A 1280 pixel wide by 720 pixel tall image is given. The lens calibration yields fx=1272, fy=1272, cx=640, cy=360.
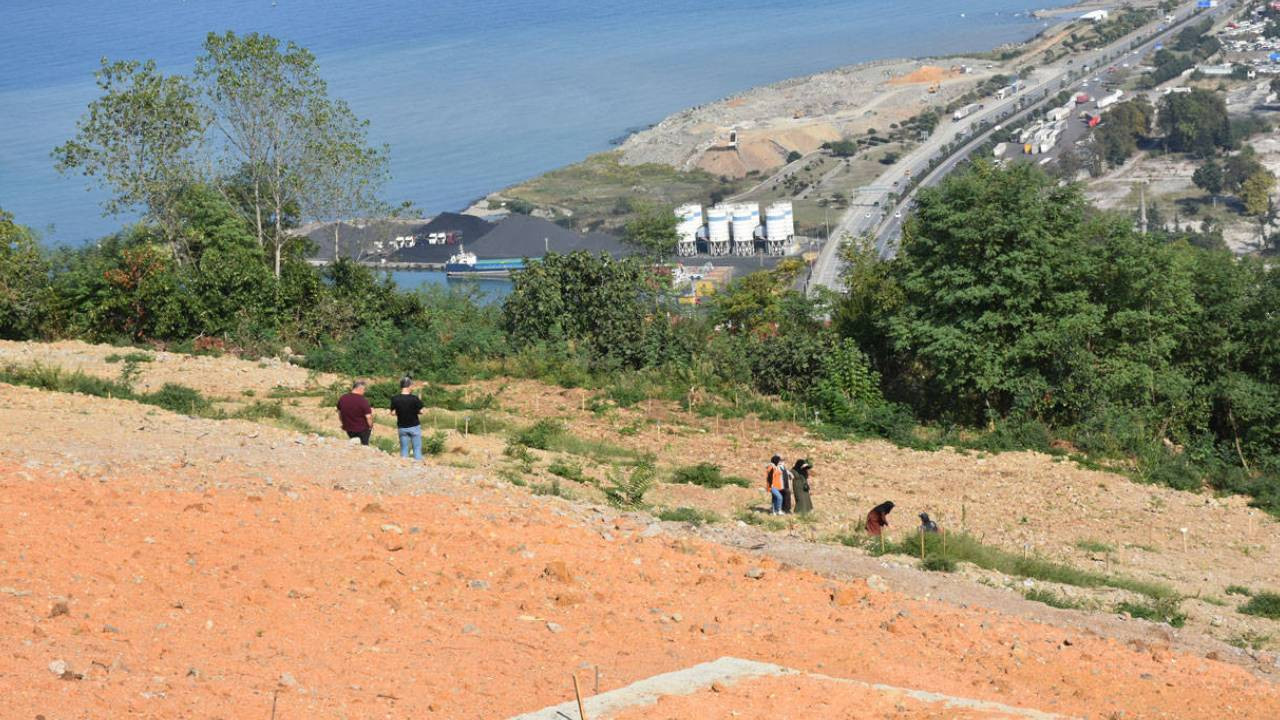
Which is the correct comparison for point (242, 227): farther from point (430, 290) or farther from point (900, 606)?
point (900, 606)

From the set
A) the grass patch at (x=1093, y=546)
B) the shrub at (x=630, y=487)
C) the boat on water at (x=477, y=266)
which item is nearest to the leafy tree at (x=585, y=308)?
the shrub at (x=630, y=487)

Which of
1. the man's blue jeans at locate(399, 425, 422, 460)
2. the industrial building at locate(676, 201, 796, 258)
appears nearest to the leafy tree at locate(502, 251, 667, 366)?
the man's blue jeans at locate(399, 425, 422, 460)

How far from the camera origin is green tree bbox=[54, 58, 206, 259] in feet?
71.1

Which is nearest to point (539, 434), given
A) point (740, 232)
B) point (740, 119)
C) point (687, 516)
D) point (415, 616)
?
point (687, 516)

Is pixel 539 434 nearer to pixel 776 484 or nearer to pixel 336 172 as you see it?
pixel 776 484

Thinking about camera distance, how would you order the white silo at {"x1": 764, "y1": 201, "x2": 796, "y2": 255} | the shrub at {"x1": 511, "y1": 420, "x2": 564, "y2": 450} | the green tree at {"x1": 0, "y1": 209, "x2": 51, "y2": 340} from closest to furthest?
1. the shrub at {"x1": 511, "y1": 420, "x2": 564, "y2": 450}
2. the green tree at {"x1": 0, "y1": 209, "x2": 51, "y2": 340}
3. the white silo at {"x1": 764, "y1": 201, "x2": 796, "y2": 255}

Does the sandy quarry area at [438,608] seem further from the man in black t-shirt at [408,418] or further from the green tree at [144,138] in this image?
the green tree at [144,138]

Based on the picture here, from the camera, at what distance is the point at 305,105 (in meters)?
22.9

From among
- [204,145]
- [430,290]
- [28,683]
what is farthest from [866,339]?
[28,683]

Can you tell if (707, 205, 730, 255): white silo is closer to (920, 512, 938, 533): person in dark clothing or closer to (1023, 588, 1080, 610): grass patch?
(920, 512, 938, 533): person in dark clothing

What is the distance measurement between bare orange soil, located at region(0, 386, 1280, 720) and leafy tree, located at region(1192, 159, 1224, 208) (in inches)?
2311

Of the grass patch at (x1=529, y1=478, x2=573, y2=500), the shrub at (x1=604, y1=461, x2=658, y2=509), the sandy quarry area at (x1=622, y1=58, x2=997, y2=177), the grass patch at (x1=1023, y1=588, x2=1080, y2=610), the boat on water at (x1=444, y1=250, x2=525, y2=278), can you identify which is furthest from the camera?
the sandy quarry area at (x1=622, y1=58, x2=997, y2=177)

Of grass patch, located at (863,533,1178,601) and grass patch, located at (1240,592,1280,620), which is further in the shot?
grass patch, located at (863,533,1178,601)

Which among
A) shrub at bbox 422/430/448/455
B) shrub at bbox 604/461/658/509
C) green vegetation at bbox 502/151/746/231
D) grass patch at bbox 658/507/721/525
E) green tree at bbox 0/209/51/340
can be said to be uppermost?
green vegetation at bbox 502/151/746/231
